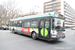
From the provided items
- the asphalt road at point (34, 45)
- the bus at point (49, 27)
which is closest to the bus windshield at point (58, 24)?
the bus at point (49, 27)

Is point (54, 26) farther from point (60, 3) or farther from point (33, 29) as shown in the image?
point (60, 3)

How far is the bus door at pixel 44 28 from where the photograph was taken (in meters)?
6.86

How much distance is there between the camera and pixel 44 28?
7266 mm

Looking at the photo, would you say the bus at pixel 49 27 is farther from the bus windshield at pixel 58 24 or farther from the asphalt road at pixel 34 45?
the asphalt road at pixel 34 45

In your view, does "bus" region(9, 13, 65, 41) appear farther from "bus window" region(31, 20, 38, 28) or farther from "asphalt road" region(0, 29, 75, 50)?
"asphalt road" region(0, 29, 75, 50)

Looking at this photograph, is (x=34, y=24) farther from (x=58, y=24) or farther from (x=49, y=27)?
(x=58, y=24)

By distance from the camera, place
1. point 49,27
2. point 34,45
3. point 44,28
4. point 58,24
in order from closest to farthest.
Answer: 1. point 34,45
2. point 49,27
3. point 44,28
4. point 58,24

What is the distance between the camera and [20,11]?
37.0m

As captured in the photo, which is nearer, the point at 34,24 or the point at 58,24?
the point at 58,24

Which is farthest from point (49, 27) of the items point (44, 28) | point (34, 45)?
point (34, 45)

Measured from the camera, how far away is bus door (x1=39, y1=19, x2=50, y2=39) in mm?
6861

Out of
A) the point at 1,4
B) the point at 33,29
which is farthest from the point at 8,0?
the point at 33,29

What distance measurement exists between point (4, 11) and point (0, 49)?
34.5 m

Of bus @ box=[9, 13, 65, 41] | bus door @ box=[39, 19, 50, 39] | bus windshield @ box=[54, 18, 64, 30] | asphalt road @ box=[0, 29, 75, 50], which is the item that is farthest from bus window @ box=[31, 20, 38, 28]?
bus windshield @ box=[54, 18, 64, 30]
